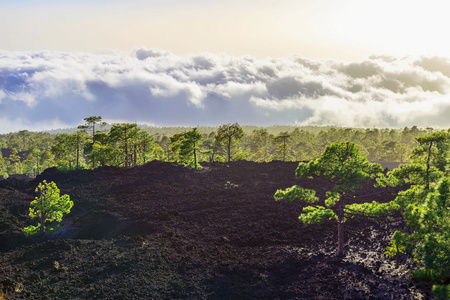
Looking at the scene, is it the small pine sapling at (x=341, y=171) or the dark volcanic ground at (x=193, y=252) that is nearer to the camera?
the dark volcanic ground at (x=193, y=252)

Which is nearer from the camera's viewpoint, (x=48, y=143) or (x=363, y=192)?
(x=363, y=192)

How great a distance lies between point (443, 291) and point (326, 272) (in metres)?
6.92

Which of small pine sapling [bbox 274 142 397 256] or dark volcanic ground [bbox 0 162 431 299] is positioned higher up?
small pine sapling [bbox 274 142 397 256]

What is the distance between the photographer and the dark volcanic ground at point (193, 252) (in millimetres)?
16281

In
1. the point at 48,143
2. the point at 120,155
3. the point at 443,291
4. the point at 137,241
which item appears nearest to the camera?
the point at 443,291

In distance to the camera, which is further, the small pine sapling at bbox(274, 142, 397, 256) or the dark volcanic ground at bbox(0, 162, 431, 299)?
the small pine sapling at bbox(274, 142, 397, 256)

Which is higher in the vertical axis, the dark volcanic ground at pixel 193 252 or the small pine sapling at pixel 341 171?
the small pine sapling at pixel 341 171

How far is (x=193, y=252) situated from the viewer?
2075 centimetres

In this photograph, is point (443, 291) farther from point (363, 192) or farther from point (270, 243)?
point (363, 192)

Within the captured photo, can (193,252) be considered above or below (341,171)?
below

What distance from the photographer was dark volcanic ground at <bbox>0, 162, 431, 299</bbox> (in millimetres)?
16281

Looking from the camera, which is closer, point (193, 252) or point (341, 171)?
point (341, 171)

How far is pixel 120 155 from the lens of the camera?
183 ft

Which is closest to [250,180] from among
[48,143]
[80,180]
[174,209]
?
[174,209]
